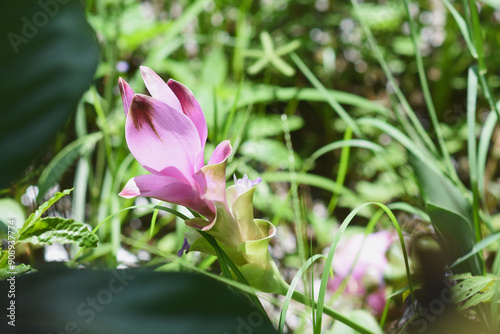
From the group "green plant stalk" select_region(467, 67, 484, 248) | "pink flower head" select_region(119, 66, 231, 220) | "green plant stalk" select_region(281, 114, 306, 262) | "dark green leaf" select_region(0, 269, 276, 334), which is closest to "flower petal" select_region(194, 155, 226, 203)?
"pink flower head" select_region(119, 66, 231, 220)

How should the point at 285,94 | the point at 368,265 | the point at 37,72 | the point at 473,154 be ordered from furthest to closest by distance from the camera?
the point at 285,94
the point at 368,265
the point at 473,154
the point at 37,72

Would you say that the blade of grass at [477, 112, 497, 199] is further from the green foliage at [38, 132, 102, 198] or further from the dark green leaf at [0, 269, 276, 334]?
the green foliage at [38, 132, 102, 198]

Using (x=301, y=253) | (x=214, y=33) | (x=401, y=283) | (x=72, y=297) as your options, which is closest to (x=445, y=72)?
(x=214, y=33)

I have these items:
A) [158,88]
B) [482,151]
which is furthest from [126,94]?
[482,151]

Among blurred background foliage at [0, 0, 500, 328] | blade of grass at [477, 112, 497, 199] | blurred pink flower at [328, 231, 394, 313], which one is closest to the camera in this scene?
blade of grass at [477, 112, 497, 199]

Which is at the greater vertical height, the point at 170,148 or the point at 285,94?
the point at 170,148

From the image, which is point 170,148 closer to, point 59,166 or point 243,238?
point 243,238

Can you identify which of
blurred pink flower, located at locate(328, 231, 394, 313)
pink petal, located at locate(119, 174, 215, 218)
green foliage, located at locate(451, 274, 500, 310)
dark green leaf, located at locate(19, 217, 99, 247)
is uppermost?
pink petal, located at locate(119, 174, 215, 218)
